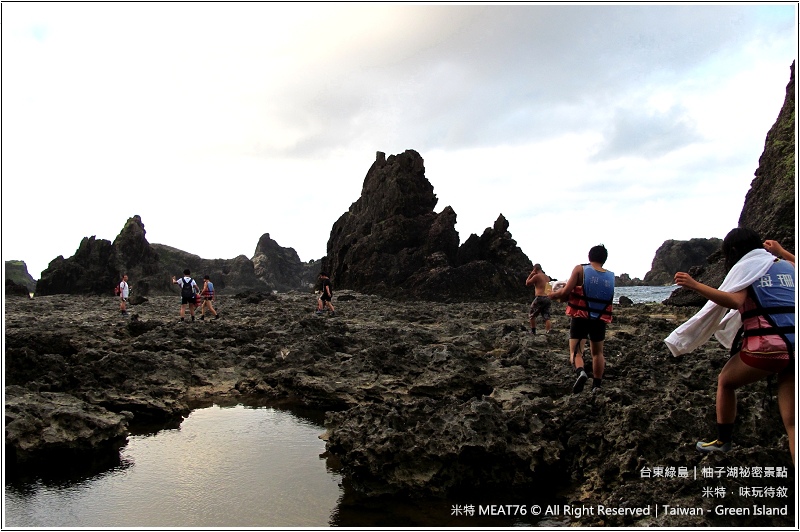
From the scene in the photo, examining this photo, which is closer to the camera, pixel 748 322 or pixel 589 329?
pixel 748 322

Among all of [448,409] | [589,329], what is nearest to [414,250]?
[589,329]

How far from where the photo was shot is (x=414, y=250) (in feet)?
193

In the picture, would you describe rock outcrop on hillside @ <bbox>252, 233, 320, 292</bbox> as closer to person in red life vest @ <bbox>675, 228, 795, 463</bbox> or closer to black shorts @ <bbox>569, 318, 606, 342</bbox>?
black shorts @ <bbox>569, 318, 606, 342</bbox>

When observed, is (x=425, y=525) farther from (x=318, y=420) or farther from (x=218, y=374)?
(x=218, y=374)

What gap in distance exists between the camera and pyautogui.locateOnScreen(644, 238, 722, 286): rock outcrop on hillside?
458 ft

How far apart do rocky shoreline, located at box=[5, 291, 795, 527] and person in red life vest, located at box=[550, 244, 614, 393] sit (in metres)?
0.48

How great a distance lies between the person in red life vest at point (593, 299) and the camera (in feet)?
24.9

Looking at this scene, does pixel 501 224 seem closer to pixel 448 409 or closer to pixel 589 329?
pixel 589 329

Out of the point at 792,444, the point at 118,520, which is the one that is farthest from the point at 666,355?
the point at 118,520

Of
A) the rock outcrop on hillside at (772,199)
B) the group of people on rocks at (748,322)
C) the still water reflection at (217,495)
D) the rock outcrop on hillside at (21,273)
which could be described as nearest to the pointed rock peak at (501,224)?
the rock outcrop on hillside at (772,199)

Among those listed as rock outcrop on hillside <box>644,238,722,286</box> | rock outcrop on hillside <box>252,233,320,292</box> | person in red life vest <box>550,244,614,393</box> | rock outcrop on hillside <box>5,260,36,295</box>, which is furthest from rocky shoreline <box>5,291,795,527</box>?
rock outcrop on hillside <box>644,238,722,286</box>

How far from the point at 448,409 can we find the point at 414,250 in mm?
52158

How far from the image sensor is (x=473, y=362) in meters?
11.0

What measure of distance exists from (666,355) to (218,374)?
27.7 ft
